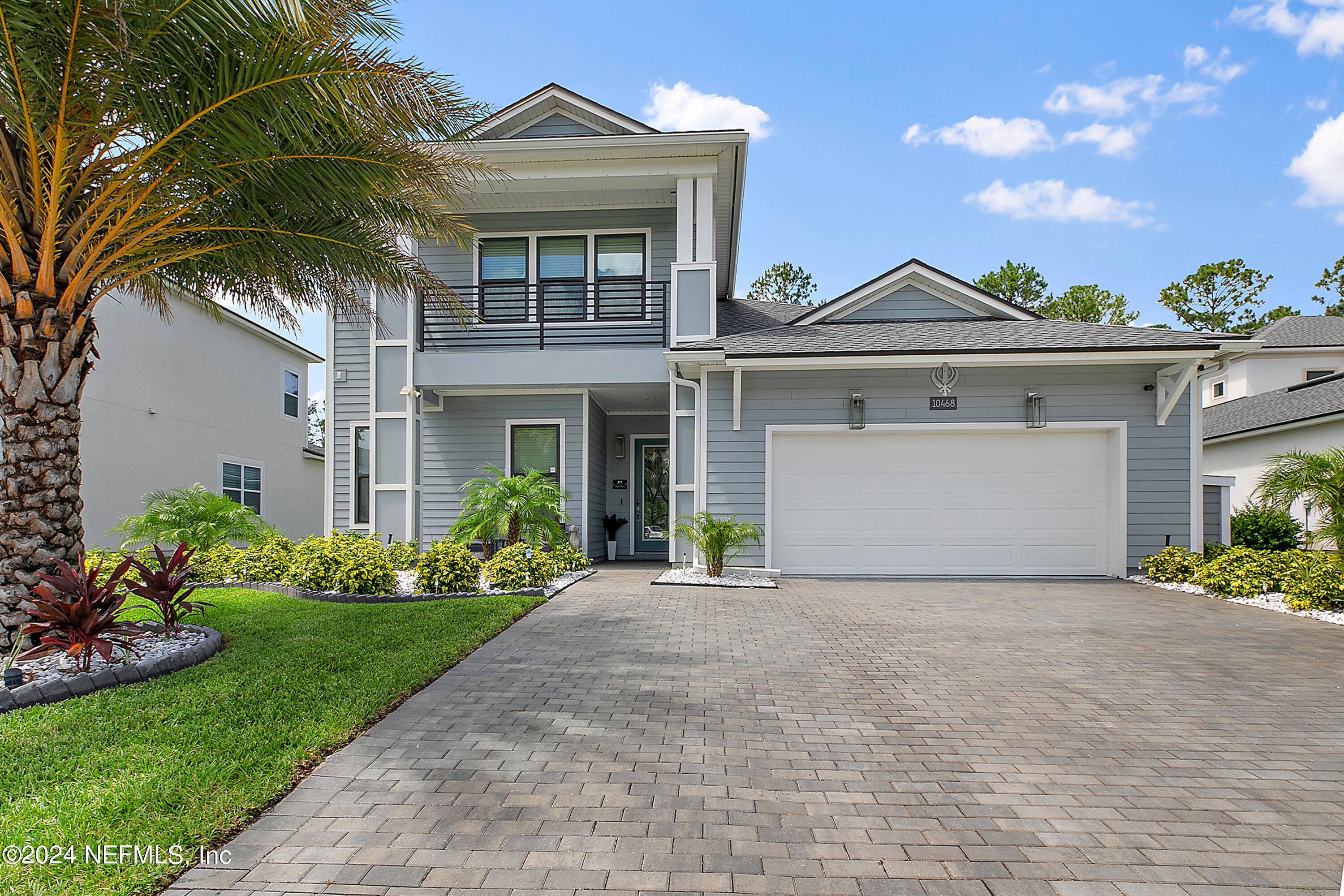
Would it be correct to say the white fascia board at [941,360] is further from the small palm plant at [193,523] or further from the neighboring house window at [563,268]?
the small palm plant at [193,523]

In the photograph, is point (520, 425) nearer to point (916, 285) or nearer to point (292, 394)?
point (916, 285)

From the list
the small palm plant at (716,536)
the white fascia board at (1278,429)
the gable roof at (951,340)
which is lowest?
the small palm plant at (716,536)

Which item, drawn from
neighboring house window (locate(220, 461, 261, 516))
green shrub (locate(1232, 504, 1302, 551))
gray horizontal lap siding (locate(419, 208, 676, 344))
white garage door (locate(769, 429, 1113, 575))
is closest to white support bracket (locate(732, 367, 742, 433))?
white garage door (locate(769, 429, 1113, 575))

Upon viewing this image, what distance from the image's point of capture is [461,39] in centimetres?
896

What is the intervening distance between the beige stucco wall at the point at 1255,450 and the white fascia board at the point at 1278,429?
53 millimetres

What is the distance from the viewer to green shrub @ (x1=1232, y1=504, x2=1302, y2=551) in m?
12.9

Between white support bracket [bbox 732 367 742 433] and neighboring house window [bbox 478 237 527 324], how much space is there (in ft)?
14.4

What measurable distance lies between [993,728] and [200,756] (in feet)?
14.0

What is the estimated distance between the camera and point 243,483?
17672mm

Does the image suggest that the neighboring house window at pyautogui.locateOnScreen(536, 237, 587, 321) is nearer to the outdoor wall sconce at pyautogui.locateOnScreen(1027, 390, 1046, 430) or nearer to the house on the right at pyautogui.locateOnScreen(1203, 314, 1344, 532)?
the outdoor wall sconce at pyautogui.locateOnScreen(1027, 390, 1046, 430)

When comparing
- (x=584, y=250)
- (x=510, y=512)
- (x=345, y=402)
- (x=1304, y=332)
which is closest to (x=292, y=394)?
(x=345, y=402)

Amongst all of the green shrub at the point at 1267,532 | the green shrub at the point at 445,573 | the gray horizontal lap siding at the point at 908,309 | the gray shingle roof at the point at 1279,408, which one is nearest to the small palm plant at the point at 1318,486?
the green shrub at the point at 1267,532

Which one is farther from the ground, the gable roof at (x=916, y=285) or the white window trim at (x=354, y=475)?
the gable roof at (x=916, y=285)

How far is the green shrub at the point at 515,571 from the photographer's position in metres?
8.94
